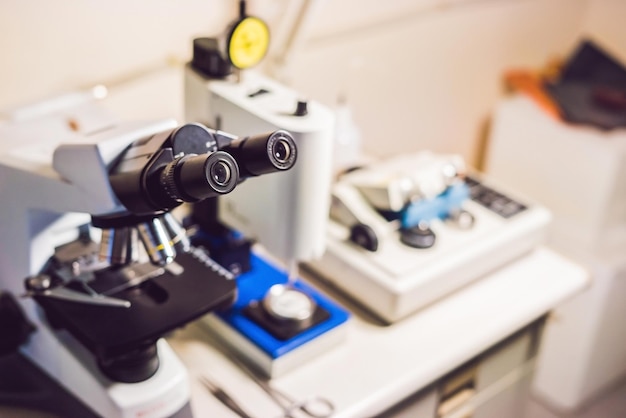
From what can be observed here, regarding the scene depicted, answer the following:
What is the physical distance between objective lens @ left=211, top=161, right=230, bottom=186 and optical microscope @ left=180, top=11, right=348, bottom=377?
25cm

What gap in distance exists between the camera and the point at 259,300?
48.3 inches

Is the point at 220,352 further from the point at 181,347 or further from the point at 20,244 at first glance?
the point at 20,244

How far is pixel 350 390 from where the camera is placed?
44.8 inches

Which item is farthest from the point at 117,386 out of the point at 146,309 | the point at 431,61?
the point at 431,61

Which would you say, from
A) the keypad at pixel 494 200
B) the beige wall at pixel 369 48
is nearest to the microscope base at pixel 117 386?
the beige wall at pixel 369 48

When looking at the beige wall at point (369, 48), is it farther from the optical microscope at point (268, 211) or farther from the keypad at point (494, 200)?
the keypad at point (494, 200)

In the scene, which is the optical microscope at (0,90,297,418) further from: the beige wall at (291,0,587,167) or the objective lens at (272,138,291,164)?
the beige wall at (291,0,587,167)

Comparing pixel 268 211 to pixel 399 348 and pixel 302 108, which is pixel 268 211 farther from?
pixel 399 348

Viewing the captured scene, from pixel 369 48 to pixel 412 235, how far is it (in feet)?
1.95

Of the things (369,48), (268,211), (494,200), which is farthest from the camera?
(369,48)

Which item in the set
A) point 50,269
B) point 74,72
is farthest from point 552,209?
point 50,269

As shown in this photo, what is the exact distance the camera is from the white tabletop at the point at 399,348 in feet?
3.69

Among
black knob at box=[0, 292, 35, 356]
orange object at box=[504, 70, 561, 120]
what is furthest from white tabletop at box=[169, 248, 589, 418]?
orange object at box=[504, 70, 561, 120]

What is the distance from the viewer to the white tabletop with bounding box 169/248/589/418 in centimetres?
113
